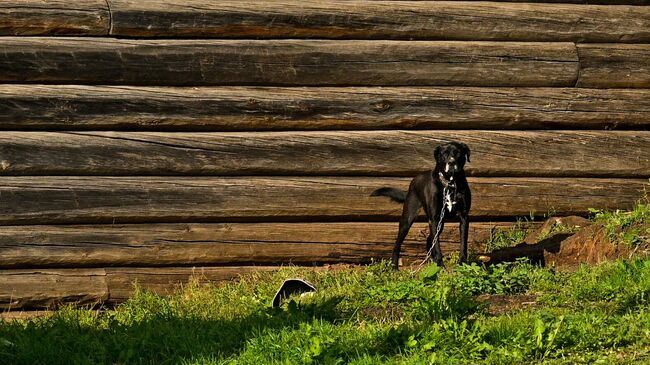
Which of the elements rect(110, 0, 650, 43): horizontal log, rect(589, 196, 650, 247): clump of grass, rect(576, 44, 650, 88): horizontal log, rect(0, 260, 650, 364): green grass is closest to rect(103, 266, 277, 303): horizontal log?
rect(0, 260, 650, 364): green grass

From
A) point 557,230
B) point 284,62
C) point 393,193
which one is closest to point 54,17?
point 284,62

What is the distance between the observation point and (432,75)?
968cm

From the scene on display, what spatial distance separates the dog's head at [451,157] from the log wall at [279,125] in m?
0.65

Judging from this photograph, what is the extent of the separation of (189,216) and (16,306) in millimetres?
1497

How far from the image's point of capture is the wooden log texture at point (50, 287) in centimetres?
880

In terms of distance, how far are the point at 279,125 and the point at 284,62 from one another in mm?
515

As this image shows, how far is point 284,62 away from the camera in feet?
30.7

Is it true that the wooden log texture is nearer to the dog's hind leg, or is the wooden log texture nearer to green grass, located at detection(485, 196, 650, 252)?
the dog's hind leg

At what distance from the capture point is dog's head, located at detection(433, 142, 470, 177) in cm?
891

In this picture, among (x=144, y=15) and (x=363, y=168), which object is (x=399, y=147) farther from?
(x=144, y=15)

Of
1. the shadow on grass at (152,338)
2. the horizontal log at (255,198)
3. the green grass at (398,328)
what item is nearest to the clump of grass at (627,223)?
the horizontal log at (255,198)

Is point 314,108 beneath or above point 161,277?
above

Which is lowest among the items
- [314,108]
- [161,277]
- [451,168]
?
[161,277]

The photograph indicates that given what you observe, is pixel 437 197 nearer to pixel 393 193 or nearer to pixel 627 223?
pixel 393 193
